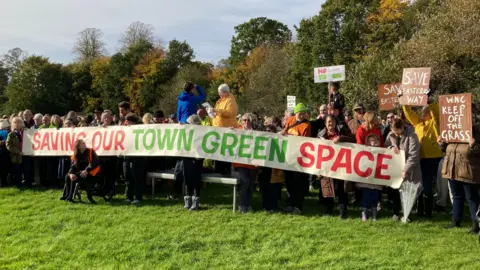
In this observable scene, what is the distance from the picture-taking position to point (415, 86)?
8.10 meters

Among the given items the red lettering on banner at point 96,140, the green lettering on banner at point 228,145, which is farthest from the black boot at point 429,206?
the red lettering on banner at point 96,140

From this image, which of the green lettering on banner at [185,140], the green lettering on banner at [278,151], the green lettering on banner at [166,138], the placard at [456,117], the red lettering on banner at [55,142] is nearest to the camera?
the placard at [456,117]

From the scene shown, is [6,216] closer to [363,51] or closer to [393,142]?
[393,142]

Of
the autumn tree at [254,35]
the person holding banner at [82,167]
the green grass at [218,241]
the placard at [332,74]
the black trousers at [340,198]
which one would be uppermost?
the autumn tree at [254,35]

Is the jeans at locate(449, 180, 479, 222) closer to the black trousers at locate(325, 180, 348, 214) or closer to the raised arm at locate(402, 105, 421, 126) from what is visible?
the raised arm at locate(402, 105, 421, 126)

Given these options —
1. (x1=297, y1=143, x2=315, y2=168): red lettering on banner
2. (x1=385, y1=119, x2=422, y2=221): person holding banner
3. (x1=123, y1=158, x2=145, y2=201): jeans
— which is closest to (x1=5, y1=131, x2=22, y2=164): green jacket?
(x1=123, y1=158, x2=145, y2=201): jeans

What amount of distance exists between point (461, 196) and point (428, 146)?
1131 millimetres

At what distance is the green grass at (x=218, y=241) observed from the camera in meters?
5.80

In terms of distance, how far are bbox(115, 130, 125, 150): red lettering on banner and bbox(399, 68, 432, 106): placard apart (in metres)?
5.80

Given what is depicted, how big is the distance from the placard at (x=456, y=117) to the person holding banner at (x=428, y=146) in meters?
0.91

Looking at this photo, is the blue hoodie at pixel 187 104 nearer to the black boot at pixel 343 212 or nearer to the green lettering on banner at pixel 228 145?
the green lettering on banner at pixel 228 145

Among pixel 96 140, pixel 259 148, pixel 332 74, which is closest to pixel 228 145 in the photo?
pixel 259 148

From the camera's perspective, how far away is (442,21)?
24.1 metres

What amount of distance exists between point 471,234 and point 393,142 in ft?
6.24
